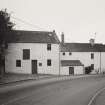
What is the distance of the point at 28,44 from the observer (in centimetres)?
4384

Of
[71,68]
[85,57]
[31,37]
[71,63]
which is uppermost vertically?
[31,37]

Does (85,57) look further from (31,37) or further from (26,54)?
(26,54)

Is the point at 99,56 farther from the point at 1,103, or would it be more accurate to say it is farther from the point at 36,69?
the point at 1,103

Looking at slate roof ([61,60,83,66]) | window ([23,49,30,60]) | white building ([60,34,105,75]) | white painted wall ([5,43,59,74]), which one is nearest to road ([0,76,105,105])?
white painted wall ([5,43,59,74])

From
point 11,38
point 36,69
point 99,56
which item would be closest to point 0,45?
point 11,38

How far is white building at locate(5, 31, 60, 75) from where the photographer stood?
143 feet

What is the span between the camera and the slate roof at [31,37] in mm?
43853

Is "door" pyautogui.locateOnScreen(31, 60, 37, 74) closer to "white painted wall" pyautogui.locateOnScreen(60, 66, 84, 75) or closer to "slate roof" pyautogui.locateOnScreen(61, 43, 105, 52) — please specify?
"white painted wall" pyautogui.locateOnScreen(60, 66, 84, 75)

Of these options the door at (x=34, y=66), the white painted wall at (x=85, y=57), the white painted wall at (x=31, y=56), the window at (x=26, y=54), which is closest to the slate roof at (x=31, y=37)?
the white painted wall at (x=31, y=56)

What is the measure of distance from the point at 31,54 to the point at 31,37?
→ 3999 millimetres

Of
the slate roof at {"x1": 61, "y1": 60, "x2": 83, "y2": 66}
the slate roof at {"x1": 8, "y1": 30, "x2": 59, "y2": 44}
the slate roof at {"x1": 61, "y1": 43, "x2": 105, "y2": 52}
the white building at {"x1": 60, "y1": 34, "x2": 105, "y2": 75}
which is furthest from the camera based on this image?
the slate roof at {"x1": 61, "y1": 43, "x2": 105, "y2": 52}

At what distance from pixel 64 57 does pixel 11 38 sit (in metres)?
17.4

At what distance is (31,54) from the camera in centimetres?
4403

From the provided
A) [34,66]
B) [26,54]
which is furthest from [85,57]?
[26,54]
